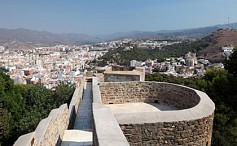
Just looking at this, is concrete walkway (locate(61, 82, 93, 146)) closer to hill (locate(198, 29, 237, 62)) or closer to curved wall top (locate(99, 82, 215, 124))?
curved wall top (locate(99, 82, 215, 124))

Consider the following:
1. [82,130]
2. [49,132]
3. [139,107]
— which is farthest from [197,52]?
[49,132]

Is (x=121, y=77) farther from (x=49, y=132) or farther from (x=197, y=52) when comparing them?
(x=197, y=52)

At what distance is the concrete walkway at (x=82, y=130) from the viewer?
5.70 metres

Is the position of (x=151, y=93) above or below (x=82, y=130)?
above

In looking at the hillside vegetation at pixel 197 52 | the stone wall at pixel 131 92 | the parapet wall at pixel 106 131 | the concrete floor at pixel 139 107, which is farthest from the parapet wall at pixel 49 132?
the hillside vegetation at pixel 197 52

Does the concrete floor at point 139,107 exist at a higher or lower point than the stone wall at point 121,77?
lower

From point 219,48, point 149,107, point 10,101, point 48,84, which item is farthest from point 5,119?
point 219,48

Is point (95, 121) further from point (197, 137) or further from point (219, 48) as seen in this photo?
point (219, 48)

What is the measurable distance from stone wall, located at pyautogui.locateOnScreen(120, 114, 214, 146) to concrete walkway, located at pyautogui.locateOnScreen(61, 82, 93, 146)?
159 centimetres

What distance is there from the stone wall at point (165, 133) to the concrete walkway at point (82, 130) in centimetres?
159

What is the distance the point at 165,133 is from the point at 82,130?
3.20m

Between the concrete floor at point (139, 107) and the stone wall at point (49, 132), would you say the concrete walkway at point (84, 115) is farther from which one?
the concrete floor at point (139, 107)

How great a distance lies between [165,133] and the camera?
4.14 metres

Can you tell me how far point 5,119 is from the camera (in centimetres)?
1363
